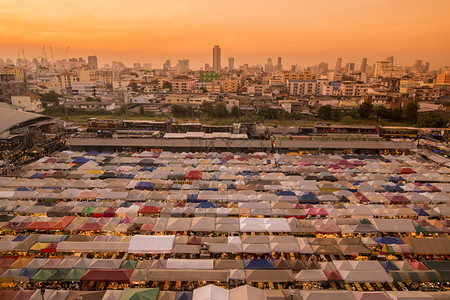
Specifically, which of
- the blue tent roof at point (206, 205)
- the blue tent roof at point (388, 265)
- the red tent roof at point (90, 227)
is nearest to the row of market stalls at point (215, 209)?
the blue tent roof at point (206, 205)

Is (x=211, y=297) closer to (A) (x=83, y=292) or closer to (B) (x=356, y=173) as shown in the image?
(A) (x=83, y=292)

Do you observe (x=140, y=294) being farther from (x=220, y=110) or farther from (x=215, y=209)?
(x=220, y=110)

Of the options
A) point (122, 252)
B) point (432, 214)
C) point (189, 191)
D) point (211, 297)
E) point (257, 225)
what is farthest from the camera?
point (189, 191)

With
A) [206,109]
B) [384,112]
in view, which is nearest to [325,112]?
[384,112]

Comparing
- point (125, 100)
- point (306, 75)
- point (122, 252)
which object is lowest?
point (122, 252)

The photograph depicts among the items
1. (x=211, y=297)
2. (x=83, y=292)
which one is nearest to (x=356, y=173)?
(x=211, y=297)

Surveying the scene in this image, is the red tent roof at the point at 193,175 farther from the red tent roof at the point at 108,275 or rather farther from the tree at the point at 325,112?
the tree at the point at 325,112

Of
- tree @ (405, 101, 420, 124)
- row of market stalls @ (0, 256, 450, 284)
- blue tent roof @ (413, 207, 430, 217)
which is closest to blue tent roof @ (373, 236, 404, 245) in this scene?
row of market stalls @ (0, 256, 450, 284)
